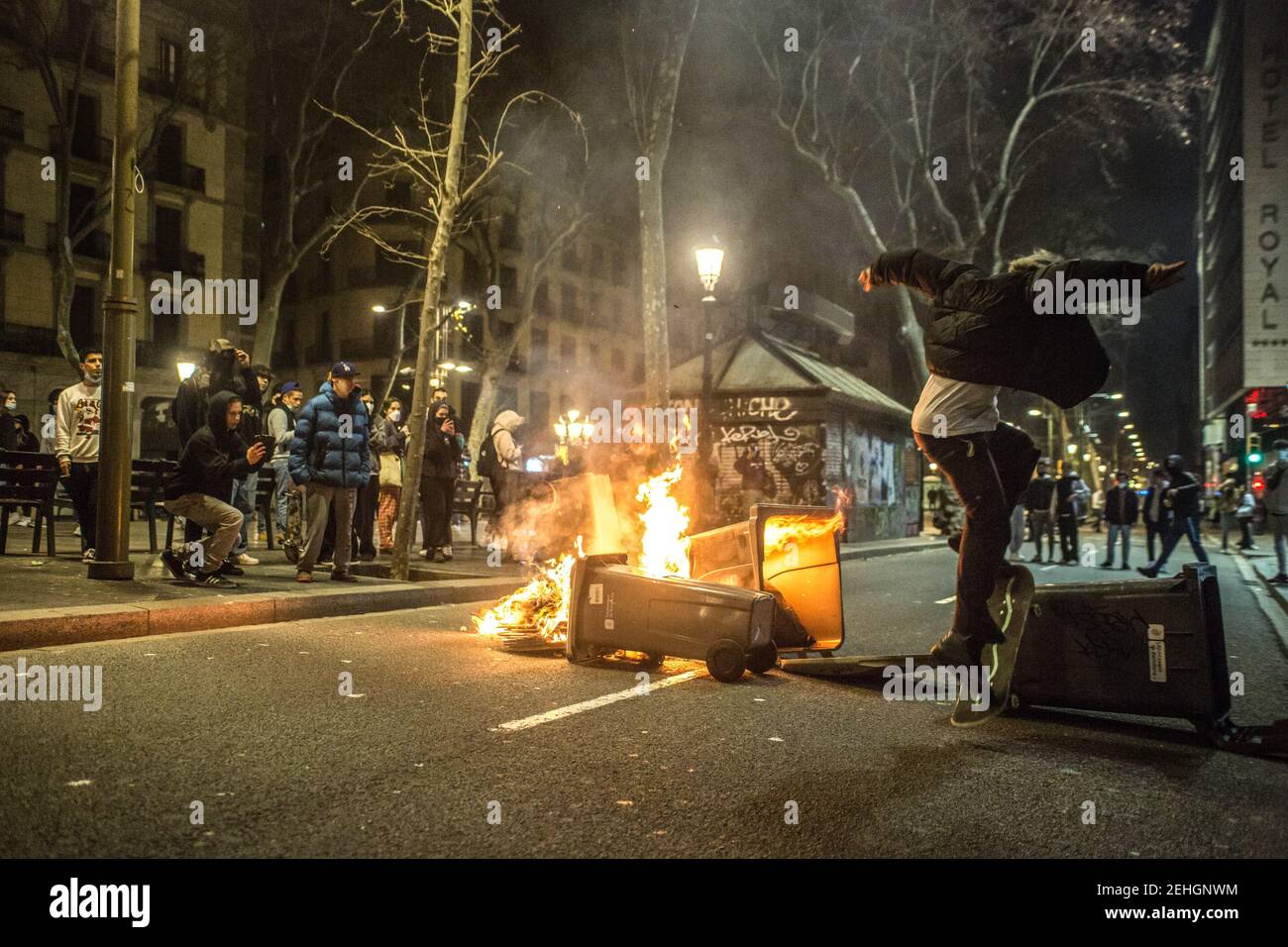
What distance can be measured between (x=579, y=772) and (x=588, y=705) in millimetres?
1255

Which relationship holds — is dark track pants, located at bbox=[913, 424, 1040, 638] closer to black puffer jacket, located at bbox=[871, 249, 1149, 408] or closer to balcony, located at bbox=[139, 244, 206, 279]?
black puffer jacket, located at bbox=[871, 249, 1149, 408]

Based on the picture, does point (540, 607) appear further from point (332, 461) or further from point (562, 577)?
point (332, 461)

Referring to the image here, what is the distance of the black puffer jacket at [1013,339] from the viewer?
4.40 metres

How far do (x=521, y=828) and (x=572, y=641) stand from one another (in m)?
3.13

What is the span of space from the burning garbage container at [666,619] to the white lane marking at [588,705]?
0.61 ft

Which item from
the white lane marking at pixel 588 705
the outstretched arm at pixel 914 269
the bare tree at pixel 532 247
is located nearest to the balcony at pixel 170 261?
the bare tree at pixel 532 247

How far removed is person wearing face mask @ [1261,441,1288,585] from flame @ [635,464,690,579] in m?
10.4

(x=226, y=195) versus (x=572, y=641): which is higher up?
(x=226, y=195)

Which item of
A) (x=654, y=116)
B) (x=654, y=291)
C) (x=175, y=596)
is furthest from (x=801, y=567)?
(x=654, y=116)

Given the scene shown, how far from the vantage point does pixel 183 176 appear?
41.8 meters
